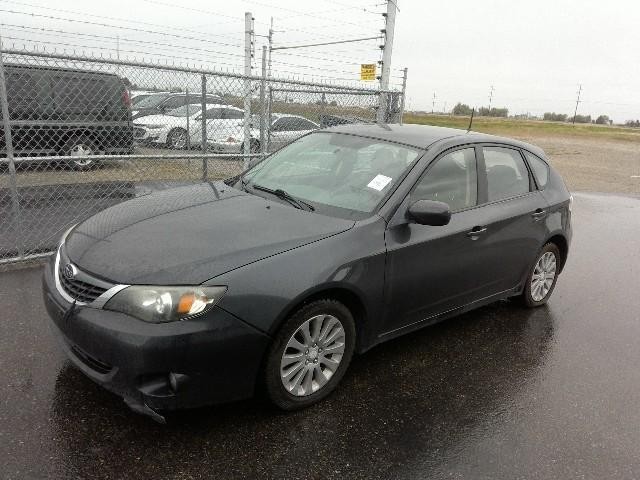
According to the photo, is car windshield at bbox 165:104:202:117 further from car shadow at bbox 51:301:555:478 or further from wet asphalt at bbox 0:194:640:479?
car shadow at bbox 51:301:555:478

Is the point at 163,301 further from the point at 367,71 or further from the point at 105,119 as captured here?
the point at 367,71

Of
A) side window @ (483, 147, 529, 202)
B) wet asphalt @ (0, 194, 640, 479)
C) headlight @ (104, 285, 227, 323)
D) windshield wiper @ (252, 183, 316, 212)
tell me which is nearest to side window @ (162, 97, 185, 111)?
wet asphalt @ (0, 194, 640, 479)

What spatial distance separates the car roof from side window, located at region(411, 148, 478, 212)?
0.49 feet

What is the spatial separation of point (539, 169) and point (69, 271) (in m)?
3.80

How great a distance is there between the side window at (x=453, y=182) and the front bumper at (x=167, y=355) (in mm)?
1538

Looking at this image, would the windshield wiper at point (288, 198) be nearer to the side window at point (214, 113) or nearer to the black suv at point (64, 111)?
the black suv at point (64, 111)

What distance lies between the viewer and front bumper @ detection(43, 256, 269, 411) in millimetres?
2445

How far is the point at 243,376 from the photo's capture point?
269 centimetres

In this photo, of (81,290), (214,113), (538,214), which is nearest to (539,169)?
(538,214)

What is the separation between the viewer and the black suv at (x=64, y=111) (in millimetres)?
7617

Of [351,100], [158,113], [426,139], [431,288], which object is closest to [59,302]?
[431,288]

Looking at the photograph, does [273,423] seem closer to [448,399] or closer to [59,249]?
[448,399]

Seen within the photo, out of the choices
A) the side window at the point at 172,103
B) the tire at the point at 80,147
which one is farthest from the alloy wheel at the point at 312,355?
the side window at the point at 172,103

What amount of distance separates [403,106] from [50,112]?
18.0 ft
